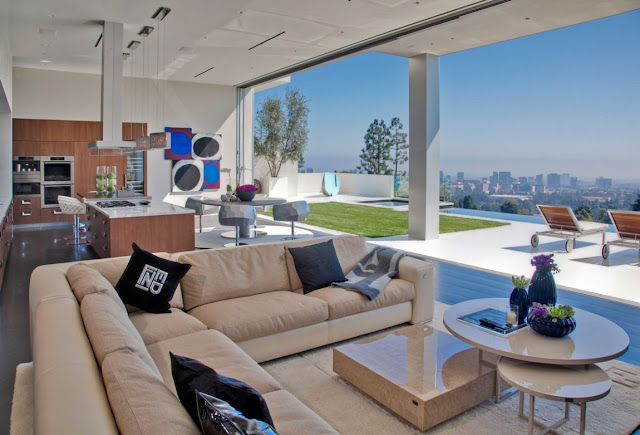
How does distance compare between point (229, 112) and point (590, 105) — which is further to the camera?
point (590, 105)

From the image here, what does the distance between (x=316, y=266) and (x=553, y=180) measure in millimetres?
12247

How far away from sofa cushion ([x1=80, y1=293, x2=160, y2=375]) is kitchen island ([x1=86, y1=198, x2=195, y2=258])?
321 cm

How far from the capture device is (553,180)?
13.9 meters

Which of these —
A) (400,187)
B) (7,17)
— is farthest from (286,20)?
(400,187)

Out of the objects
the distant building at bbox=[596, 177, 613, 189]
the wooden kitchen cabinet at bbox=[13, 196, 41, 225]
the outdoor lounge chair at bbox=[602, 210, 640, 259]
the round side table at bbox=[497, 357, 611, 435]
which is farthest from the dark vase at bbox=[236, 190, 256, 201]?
the distant building at bbox=[596, 177, 613, 189]

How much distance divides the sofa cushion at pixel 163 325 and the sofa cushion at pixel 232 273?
288mm

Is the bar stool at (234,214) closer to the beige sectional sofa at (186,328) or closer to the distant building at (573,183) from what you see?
the beige sectional sofa at (186,328)

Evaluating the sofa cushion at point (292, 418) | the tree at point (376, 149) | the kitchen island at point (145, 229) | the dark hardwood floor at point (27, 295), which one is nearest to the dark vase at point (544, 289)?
the dark hardwood floor at point (27, 295)

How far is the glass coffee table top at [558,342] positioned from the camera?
8.00 ft

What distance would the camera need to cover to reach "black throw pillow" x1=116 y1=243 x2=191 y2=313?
10.0 ft

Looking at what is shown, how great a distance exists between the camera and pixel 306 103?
54.6 ft

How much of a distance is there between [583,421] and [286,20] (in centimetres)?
569

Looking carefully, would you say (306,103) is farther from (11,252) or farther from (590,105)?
(11,252)

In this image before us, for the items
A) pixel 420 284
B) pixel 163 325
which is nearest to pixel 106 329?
pixel 163 325
